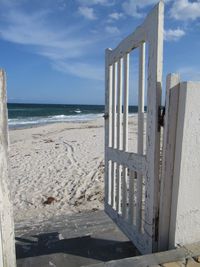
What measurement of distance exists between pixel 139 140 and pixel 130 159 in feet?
0.82

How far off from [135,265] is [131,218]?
34.5 inches

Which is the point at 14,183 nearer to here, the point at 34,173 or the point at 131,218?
the point at 34,173

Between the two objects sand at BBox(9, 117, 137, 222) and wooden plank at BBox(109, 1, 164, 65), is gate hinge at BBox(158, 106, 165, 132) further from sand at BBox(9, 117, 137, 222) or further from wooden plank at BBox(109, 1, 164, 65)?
sand at BBox(9, 117, 137, 222)

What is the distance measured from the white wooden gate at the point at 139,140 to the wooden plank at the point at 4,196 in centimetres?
109

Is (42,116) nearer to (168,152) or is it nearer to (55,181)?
(55,181)

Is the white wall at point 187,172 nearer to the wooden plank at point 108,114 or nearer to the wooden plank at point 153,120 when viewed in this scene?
the wooden plank at point 153,120

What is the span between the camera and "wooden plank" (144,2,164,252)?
87.6 inches

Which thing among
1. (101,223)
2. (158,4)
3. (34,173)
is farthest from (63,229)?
(34,173)

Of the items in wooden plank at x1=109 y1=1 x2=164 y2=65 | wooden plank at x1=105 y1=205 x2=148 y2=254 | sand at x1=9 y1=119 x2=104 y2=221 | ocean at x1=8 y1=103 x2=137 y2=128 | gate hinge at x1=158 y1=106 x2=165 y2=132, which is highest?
wooden plank at x1=109 y1=1 x2=164 y2=65

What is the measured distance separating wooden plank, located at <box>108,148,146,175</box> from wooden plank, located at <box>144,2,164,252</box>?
0.40ft

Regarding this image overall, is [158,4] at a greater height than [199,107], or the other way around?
[158,4]

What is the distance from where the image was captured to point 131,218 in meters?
2.91

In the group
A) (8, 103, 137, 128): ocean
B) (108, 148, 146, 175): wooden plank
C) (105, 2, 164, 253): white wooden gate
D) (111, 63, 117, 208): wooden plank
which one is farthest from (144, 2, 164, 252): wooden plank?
(8, 103, 137, 128): ocean

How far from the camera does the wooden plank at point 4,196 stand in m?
1.92
